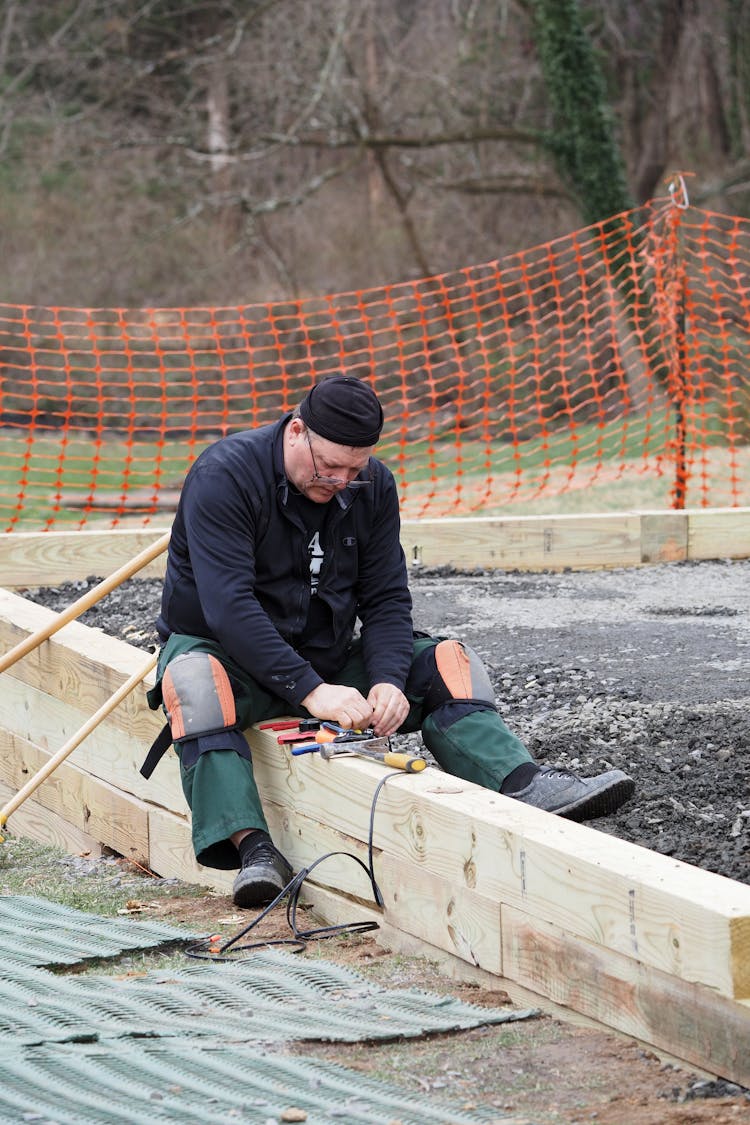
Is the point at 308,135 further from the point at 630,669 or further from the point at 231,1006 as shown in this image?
the point at 231,1006

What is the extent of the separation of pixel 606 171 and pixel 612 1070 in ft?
56.8

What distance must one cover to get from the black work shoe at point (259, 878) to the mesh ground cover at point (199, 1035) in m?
0.21

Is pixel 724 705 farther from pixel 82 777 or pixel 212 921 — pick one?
pixel 82 777

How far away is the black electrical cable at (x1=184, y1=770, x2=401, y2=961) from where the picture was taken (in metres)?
3.38

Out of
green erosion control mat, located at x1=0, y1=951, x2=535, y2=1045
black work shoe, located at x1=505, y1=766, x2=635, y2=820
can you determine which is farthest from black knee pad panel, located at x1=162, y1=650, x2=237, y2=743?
black work shoe, located at x1=505, y1=766, x2=635, y2=820

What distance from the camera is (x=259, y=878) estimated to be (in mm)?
3582

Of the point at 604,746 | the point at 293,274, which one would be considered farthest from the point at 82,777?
the point at 293,274

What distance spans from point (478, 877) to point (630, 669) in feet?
6.95

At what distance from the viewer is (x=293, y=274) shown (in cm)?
2403

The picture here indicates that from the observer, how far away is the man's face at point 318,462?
12.1 feet

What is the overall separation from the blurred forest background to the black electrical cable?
1744 centimetres

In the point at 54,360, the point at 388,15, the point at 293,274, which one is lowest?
the point at 54,360

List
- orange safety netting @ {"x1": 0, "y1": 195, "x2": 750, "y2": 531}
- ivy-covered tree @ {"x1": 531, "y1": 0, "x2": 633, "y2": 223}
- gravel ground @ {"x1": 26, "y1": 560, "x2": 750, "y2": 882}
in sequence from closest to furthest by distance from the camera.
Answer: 1. gravel ground @ {"x1": 26, "y1": 560, "x2": 750, "y2": 882}
2. orange safety netting @ {"x1": 0, "y1": 195, "x2": 750, "y2": 531}
3. ivy-covered tree @ {"x1": 531, "y1": 0, "x2": 633, "y2": 223}

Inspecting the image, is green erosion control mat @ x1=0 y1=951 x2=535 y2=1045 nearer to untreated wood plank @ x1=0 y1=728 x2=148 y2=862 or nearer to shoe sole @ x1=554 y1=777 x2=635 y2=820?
shoe sole @ x1=554 y1=777 x2=635 y2=820
